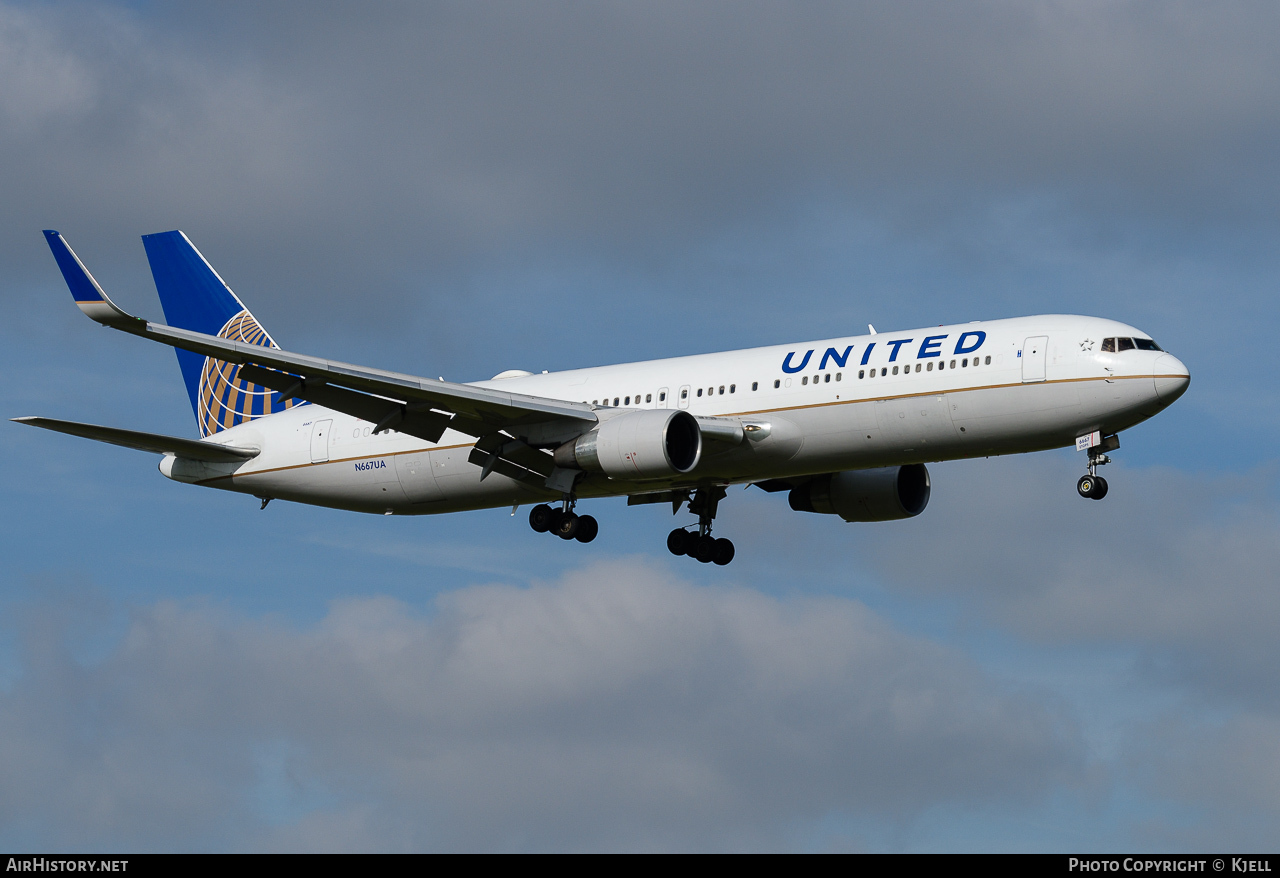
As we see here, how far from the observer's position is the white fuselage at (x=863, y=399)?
38.6 metres

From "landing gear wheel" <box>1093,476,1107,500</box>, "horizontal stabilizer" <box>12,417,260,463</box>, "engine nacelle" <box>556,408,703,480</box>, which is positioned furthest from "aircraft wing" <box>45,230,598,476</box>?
"landing gear wheel" <box>1093,476,1107,500</box>

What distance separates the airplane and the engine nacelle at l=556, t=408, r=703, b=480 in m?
0.05

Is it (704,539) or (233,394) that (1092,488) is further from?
(233,394)

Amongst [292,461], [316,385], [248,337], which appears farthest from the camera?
[248,337]

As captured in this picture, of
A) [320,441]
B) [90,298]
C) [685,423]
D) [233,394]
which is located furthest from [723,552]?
[90,298]

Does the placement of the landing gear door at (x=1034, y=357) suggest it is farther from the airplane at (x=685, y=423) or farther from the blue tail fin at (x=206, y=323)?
the blue tail fin at (x=206, y=323)

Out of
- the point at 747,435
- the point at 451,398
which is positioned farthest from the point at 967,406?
the point at 451,398

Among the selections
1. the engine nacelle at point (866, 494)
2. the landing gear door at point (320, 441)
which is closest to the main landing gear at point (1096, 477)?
the engine nacelle at point (866, 494)

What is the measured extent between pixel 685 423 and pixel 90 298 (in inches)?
548

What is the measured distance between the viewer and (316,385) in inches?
1639

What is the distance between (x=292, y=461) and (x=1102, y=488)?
22773mm

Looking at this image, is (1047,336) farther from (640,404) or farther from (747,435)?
(640,404)

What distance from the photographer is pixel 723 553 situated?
160ft

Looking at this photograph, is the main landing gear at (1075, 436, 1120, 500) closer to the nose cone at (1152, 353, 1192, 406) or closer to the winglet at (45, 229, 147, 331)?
the nose cone at (1152, 353, 1192, 406)
